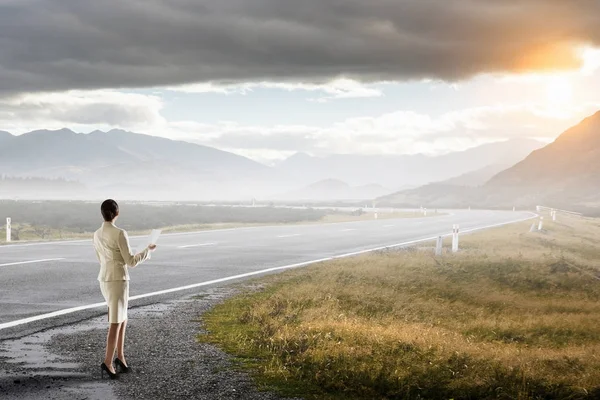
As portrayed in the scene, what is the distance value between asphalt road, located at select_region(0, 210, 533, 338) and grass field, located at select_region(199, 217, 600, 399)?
1.96m

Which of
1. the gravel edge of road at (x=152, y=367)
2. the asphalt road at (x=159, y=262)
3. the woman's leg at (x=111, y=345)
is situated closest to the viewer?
the gravel edge of road at (x=152, y=367)

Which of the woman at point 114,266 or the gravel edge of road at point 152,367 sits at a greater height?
the woman at point 114,266

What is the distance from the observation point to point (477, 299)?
52.2ft

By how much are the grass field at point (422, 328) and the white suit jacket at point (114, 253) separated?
5.80 feet

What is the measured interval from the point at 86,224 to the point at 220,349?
47895mm

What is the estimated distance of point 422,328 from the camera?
36.9 ft

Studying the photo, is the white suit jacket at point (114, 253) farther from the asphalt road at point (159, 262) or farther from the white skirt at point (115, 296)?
the asphalt road at point (159, 262)

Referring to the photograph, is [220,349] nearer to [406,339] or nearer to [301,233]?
[406,339]

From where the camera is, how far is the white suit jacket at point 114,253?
720 cm

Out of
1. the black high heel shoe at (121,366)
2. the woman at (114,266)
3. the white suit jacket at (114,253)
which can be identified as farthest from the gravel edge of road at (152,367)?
the white suit jacket at (114,253)

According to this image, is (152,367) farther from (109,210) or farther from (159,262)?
(159,262)

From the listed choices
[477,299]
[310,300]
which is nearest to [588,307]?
[477,299]

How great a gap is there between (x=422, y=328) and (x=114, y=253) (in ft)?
18.9

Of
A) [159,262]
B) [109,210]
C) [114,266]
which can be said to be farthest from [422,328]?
[159,262]
